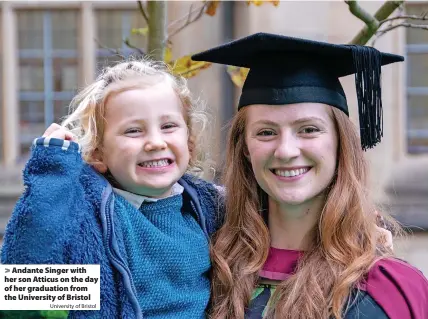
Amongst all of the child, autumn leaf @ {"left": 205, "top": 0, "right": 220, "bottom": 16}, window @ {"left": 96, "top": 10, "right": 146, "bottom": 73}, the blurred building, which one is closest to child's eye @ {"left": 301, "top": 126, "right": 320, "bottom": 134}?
the child

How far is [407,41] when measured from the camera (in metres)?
6.07

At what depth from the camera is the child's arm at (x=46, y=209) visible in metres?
1.57

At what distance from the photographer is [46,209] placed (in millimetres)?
1590

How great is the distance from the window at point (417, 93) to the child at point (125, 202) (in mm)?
4485

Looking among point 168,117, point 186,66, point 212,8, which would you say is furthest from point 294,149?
point 212,8

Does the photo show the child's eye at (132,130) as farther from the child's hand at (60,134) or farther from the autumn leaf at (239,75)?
the autumn leaf at (239,75)

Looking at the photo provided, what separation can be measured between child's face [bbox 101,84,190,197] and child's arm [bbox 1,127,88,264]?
5.0 inches

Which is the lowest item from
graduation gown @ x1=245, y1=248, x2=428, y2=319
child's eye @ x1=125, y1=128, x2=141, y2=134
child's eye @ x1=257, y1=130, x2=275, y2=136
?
graduation gown @ x1=245, y1=248, x2=428, y2=319

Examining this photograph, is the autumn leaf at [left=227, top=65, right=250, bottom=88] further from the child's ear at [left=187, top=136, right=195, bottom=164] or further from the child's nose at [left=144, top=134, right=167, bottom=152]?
the child's nose at [left=144, top=134, right=167, bottom=152]

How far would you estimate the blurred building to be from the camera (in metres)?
5.66

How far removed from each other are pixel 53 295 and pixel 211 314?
0.43m
